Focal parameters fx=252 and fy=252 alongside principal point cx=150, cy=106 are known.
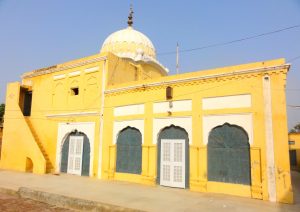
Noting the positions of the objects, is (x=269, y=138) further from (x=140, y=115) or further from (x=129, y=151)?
(x=129, y=151)

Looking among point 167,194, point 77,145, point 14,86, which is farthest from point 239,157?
point 14,86

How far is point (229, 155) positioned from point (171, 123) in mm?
2947

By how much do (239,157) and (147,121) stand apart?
15.1ft

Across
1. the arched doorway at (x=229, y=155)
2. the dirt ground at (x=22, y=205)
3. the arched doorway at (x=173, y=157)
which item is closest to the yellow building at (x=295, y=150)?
the arched doorway at (x=229, y=155)

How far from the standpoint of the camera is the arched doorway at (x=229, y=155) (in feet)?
31.3

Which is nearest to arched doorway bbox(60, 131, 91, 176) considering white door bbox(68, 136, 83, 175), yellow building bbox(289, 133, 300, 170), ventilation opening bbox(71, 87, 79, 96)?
white door bbox(68, 136, 83, 175)

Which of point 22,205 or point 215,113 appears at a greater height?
point 215,113

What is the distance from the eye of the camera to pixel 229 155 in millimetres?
9883

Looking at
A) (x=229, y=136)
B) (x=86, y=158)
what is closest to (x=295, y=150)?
(x=229, y=136)

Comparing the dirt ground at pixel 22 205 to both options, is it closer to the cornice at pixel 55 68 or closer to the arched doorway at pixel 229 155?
the arched doorway at pixel 229 155

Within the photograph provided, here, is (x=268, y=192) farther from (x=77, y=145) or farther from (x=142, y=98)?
(x=77, y=145)

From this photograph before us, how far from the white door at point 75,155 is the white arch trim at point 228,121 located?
7.76 metres

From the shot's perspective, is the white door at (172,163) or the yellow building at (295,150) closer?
the white door at (172,163)

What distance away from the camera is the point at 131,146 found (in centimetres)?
1279
